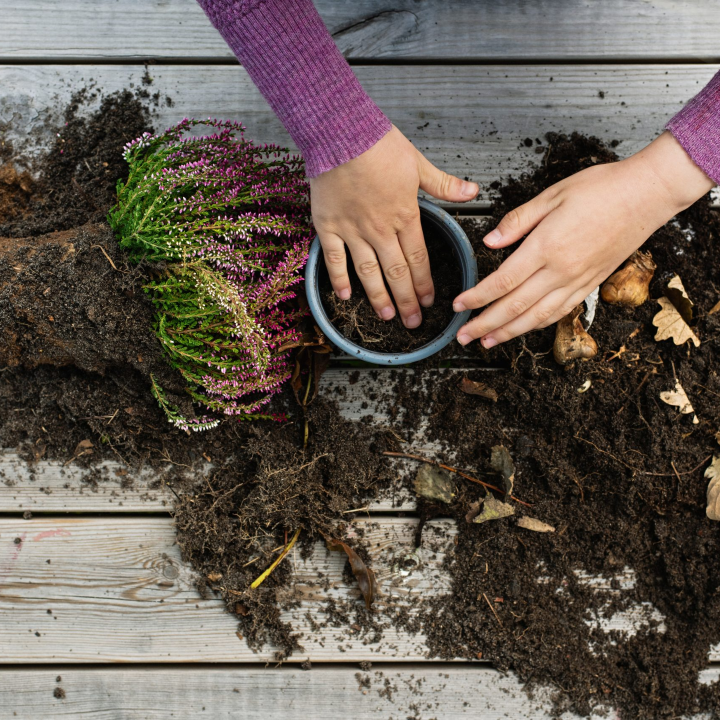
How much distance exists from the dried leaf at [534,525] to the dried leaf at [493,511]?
4cm

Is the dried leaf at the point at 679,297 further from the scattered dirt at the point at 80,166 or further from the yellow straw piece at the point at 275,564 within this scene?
the scattered dirt at the point at 80,166

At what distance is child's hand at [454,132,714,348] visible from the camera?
1.06m

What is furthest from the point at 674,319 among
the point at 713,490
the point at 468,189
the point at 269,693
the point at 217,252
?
the point at 269,693

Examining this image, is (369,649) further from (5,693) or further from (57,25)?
(57,25)

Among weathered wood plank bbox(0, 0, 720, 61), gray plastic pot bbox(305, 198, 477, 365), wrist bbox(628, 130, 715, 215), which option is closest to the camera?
wrist bbox(628, 130, 715, 215)

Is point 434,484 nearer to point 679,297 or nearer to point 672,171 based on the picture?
point 679,297

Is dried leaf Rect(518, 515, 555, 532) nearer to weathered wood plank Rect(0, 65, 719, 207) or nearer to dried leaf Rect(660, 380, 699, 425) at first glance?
dried leaf Rect(660, 380, 699, 425)

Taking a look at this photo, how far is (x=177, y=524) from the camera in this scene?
1.38m

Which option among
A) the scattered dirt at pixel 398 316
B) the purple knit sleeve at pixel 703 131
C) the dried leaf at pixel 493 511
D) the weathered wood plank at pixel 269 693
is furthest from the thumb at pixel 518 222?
the weathered wood plank at pixel 269 693

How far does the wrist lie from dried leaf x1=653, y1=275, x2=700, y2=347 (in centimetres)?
32

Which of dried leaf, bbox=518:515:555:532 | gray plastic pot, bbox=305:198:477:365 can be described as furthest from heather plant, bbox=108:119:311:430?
dried leaf, bbox=518:515:555:532

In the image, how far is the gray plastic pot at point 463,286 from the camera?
1165 millimetres

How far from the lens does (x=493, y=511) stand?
1345 mm

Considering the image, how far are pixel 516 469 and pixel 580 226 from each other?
0.60 meters
